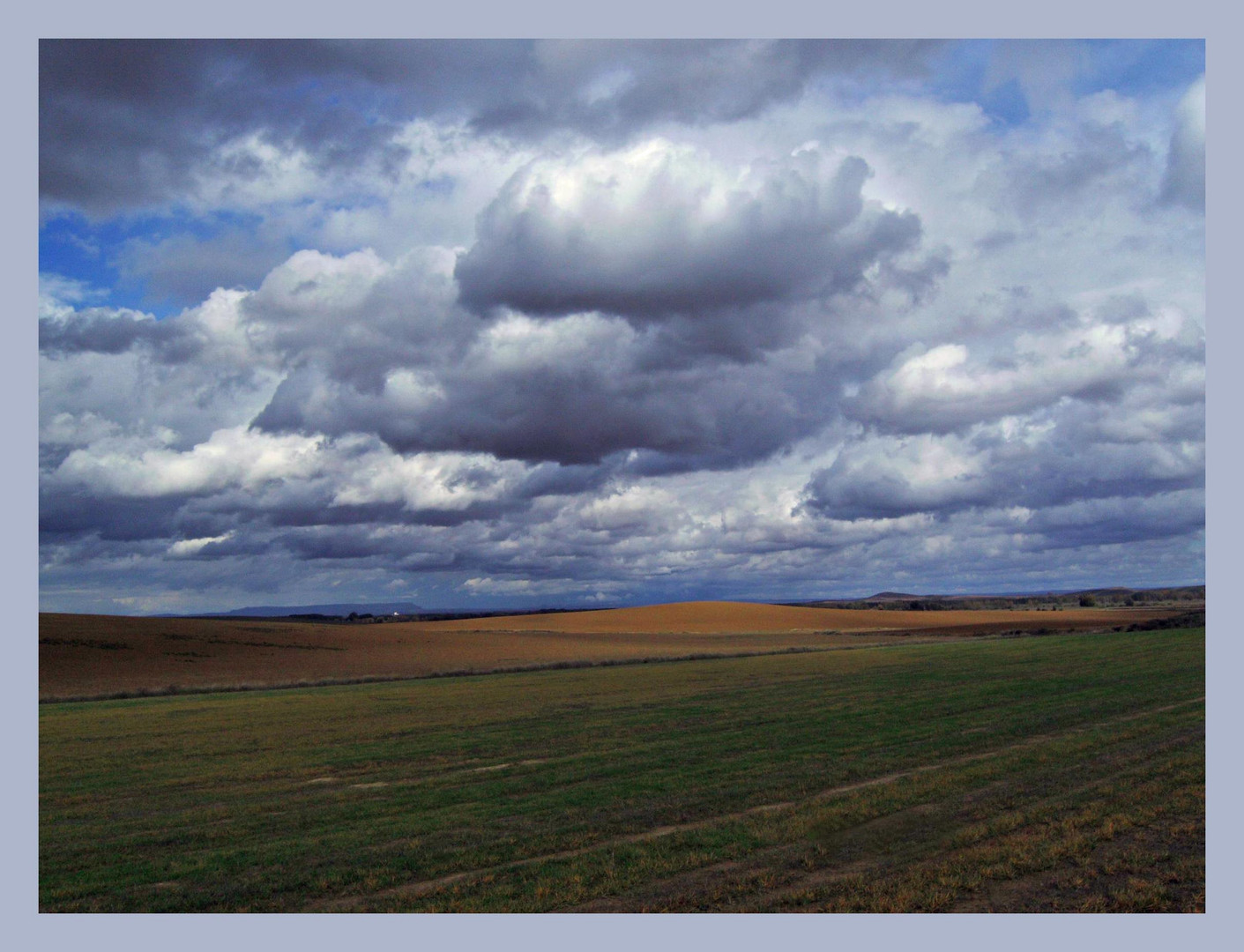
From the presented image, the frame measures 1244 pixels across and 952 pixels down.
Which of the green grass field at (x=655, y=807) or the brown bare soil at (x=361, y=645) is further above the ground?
the green grass field at (x=655, y=807)

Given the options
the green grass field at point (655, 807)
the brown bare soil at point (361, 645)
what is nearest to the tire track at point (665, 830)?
the green grass field at point (655, 807)

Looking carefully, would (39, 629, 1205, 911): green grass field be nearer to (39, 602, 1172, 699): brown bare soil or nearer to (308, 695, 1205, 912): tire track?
(308, 695, 1205, 912): tire track

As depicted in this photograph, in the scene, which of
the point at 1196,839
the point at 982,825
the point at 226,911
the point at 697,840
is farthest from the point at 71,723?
the point at 1196,839

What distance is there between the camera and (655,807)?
15992 millimetres

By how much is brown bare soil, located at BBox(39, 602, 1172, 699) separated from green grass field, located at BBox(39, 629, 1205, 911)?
2792 centimetres

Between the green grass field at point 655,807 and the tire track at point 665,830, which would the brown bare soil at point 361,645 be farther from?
the tire track at point 665,830

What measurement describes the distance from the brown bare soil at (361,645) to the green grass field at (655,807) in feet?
91.6

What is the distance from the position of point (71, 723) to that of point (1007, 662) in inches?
1742

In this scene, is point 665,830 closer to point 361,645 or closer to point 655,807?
point 655,807

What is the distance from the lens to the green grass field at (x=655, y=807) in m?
11.7

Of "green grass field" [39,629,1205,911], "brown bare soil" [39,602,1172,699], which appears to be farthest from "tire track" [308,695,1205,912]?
"brown bare soil" [39,602,1172,699]

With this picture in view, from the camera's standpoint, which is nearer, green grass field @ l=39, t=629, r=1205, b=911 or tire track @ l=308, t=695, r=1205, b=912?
green grass field @ l=39, t=629, r=1205, b=911

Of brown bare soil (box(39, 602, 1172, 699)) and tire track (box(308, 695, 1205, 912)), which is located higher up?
tire track (box(308, 695, 1205, 912))

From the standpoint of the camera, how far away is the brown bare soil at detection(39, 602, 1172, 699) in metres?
58.5
